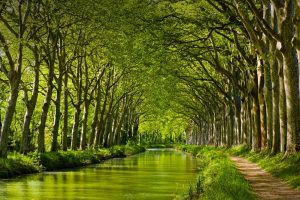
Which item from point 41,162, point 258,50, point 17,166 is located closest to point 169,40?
point 258,50

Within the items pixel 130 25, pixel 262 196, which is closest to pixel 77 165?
pixel 130 25

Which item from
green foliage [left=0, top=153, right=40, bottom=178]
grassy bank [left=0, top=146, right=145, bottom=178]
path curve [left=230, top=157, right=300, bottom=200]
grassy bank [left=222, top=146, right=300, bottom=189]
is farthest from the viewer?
grassy bank [left=0, top=146, right=145, bottom=178]

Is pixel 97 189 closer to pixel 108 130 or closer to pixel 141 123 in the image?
pixel 108 130

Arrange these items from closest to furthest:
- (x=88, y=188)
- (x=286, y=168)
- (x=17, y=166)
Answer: (x=286, y=168)
(x=88, y=188)
(x=17, y=166)

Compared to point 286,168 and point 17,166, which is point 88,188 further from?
point 286,168

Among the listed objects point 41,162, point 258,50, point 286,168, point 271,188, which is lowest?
point 271,188

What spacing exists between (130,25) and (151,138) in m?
138

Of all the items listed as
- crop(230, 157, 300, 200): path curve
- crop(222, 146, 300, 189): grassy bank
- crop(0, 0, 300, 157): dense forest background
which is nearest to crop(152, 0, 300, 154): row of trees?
crop(0, 0, 300, 157): dense forest background

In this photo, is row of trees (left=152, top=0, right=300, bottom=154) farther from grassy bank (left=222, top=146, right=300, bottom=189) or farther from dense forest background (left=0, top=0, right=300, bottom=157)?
grassy bank (left=222, top=146, right=300, bottom=189)

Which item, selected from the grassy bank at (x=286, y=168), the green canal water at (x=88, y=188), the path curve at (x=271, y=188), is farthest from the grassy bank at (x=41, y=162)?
the path curve at (x=271, y=188)

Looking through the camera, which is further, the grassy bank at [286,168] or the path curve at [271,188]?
the grassy bank at [286,168]

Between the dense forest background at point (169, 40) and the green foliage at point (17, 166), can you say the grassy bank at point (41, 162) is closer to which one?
the green foliage at point (17, 166)

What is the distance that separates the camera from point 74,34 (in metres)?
41.0

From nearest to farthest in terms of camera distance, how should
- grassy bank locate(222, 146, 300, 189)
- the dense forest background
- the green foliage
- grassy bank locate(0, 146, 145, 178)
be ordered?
grassy bank locate(222, 146, 300, 189) < the dense forest background < the green foliage < grassy bank locate(0, 146, 145, 178)
